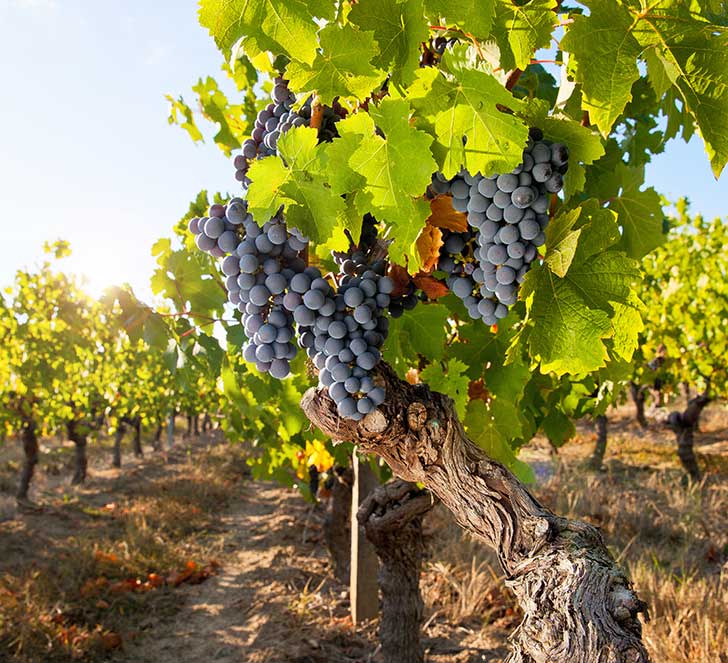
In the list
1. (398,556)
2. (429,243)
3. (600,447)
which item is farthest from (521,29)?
(600,447)

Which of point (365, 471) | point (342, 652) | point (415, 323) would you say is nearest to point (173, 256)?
point (415, 323)

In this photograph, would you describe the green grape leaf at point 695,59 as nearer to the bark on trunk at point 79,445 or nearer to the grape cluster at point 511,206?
the grape cluster at point 511,206

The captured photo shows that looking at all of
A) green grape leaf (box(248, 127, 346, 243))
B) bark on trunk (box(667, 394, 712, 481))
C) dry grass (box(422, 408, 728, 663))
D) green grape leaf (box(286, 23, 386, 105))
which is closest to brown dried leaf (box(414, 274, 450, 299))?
green grape leaf (box(248, 127, 346, 243))

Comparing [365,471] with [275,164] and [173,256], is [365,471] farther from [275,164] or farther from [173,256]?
[275,164]

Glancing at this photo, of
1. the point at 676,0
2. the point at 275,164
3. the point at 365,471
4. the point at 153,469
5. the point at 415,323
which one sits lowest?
the point at 153,469

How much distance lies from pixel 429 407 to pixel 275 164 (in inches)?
32.3

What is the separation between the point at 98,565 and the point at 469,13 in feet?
27.1

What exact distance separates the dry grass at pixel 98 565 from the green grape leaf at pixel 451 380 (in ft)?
17.0

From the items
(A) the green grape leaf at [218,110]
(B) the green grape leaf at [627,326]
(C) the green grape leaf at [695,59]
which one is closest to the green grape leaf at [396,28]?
(C) the green grape leaf at [695,59]

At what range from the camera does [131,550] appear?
27.5 feet

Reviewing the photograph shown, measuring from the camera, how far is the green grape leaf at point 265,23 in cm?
105

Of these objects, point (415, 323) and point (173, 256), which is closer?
point (415, 323)

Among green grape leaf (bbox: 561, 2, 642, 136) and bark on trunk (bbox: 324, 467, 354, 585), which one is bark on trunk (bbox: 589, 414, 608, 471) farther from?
green grape leaf (bbox: 561, 2, 642, 136)

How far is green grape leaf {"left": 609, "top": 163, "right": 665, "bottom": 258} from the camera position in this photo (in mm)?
1771
